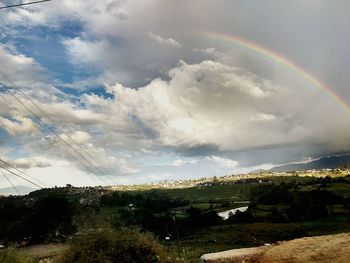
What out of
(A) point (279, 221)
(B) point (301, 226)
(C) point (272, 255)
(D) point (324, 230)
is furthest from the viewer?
(A) point (279, 221)

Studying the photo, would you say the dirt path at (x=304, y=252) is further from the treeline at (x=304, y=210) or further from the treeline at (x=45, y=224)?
the treeline at (x=304, y=210)

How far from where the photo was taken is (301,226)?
145125 mm

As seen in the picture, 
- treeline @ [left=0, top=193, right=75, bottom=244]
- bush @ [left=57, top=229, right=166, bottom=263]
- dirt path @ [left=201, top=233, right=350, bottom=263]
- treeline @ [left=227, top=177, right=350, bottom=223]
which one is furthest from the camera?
treeline @ [left=227, top=177, right=350, bottom=223]

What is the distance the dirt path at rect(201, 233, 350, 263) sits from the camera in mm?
20609

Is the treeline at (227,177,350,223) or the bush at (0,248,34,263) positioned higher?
the bush at (0,248,34,263)

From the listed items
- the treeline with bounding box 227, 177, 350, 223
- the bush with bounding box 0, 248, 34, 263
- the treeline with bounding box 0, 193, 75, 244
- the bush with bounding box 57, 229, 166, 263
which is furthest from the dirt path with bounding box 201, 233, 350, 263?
the treeline with bounding box 227, 177, 350, 223

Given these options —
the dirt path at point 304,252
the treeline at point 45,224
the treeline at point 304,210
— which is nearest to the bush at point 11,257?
the dirt path at point 304,252

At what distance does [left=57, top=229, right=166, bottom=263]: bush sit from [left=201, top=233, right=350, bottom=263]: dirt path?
509 cm

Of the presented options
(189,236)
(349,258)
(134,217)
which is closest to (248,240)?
(189,236)

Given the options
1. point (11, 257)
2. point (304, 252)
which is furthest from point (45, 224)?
point (304, 252)

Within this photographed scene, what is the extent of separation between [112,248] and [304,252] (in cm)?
1341

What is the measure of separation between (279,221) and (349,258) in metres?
151

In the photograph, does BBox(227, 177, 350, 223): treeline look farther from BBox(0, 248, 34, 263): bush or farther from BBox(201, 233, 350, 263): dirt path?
BBox(201, 233, 350, 263): dirt path

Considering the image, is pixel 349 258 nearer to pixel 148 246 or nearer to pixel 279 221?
pixel 148 246
